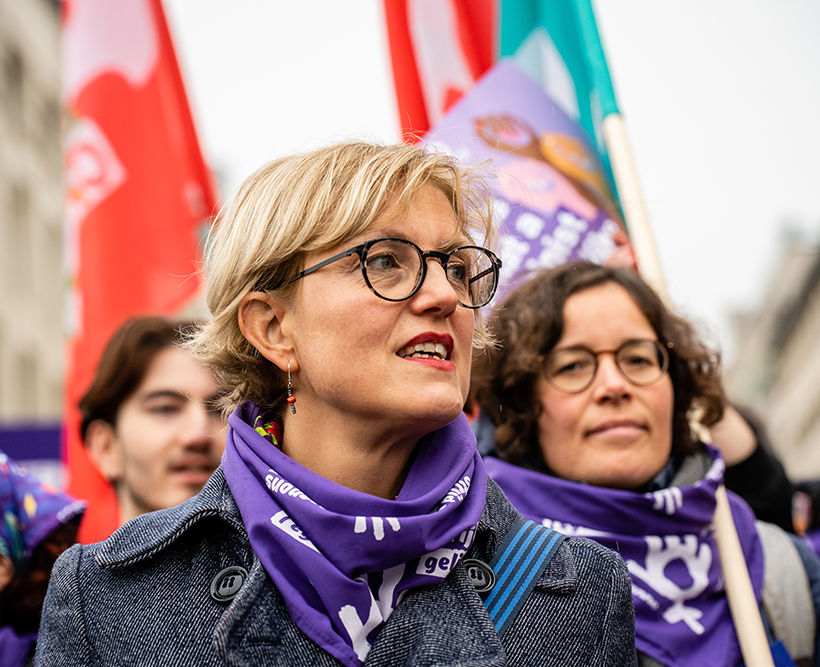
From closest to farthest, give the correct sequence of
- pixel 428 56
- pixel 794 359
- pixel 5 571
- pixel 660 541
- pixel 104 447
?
1. pixel 660 541
2. pixel 5 571
3. pixel 104 447
4. pixel 428 56
5. pixel 794 359

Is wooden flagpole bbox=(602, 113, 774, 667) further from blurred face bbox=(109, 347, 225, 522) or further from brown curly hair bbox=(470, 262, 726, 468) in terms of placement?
blurred face bbox=(109, 347, 225, 522)

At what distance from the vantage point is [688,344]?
114 inches

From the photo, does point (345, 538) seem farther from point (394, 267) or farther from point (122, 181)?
point (122, 181)

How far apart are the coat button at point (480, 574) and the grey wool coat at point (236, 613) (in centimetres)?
4

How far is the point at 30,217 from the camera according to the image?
2139cm

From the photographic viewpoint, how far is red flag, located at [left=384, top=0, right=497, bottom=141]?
4750 mm

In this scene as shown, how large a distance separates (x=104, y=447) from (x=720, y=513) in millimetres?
2428

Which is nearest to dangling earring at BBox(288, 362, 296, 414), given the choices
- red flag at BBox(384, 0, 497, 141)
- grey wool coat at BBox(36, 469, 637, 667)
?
grey wool coat at BBox(36, 469, 637, 667)

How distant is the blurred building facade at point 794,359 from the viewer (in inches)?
1571

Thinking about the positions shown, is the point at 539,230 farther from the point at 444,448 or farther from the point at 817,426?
the point at 817,426

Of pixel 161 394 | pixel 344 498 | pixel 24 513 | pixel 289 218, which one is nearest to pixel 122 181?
pixel 161 394

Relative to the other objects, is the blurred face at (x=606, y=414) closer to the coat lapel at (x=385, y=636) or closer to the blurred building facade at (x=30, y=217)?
the coat lapel at (x=385, y=636)

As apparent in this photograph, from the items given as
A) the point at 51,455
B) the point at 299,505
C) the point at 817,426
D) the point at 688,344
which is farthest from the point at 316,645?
the point at 817,426

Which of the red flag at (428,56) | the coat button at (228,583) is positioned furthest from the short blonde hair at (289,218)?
the red flag at (428,56)
